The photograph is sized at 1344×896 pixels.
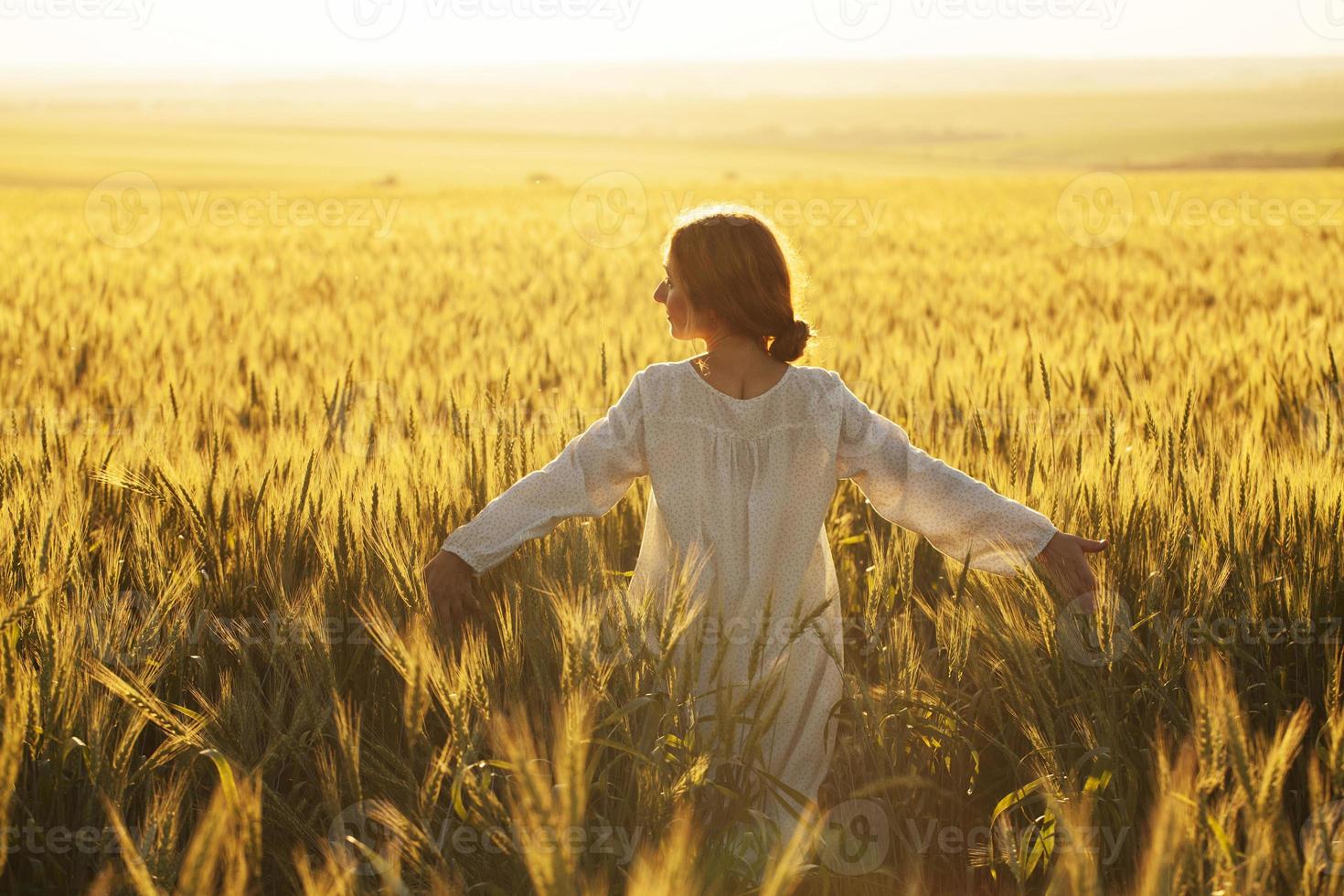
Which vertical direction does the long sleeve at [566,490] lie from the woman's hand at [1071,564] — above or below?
above

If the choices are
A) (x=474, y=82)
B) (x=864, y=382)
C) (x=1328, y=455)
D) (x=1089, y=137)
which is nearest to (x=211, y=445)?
(x=864, y=382)

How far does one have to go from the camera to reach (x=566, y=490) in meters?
1.84

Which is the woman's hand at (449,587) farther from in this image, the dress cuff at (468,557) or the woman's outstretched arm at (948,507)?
the woman's outstretched arm at (948,507)

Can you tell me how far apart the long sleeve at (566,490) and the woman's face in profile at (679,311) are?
110mm

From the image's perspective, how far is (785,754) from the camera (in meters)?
1.75

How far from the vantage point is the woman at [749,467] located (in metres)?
1.84

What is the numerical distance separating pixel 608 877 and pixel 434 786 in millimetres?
219

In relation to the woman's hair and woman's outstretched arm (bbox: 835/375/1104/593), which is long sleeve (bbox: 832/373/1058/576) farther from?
the woman's hair

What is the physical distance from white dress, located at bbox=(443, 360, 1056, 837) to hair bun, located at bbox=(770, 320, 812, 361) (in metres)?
0.03

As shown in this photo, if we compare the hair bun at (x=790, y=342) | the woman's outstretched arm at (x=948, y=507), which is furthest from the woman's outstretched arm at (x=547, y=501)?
the woman's outstretched arm at (x=948, y=507)

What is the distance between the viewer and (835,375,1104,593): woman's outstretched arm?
177 centimetres

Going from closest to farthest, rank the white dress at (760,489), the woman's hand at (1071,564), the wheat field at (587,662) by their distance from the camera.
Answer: the wheat field at (587,662) < the woman's hand at (1071,564) < the white dress at (760,489)

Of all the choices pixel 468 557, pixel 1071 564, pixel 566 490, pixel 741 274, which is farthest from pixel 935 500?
pixel 468 557

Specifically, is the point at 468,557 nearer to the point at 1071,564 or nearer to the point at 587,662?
the point at 587,662
